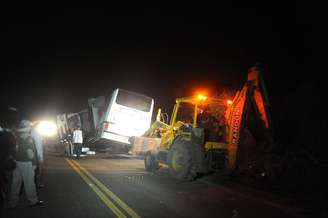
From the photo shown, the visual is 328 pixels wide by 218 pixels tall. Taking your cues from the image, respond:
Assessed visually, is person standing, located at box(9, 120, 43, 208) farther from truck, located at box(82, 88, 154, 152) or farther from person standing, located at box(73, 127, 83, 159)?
person standing, located at box(73, 127, 83, 159)

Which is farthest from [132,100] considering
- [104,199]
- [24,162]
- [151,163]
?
[24,162]

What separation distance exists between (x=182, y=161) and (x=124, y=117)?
289 inches

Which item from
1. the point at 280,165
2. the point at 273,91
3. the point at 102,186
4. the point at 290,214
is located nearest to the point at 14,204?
the point at 102,186

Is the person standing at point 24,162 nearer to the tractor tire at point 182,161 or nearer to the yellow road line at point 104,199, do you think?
the yellow road line at point 104,199

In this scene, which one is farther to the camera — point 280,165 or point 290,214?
point 280,165

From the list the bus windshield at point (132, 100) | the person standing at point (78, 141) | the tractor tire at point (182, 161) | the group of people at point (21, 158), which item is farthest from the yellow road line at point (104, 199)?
the person standing at point (78, 141)

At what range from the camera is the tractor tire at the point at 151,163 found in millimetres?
15977

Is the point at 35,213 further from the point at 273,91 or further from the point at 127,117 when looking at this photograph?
the point at 273,91

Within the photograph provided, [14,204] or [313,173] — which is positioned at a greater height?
[313,173]

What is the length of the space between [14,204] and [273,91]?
16.2 metres

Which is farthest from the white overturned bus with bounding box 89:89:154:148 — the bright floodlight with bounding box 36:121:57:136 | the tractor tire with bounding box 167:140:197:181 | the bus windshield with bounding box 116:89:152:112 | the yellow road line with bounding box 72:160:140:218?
the bright floodlight with bounding box 36:121:57:136

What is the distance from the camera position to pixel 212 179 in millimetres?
14109

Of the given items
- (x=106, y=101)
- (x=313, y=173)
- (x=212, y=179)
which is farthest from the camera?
(x=106, y=101)

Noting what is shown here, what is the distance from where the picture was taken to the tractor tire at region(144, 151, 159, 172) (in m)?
16.0
